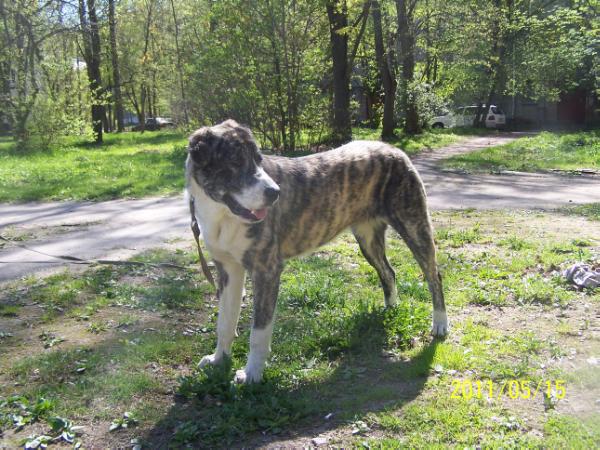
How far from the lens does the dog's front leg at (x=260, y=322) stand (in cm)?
402

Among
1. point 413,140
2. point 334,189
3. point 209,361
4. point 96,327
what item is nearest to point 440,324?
point 334,189

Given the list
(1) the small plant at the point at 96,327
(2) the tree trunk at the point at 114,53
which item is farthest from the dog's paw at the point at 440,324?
(2) the tree trunk at the point at 114,53

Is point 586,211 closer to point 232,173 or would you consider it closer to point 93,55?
point 232,173

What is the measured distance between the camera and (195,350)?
468 cm

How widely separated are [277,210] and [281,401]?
1.39 meters

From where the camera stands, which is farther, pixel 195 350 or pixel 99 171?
pixel 99 171

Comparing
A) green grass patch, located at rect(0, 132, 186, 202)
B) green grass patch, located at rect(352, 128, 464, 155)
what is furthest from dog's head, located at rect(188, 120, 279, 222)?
green grass patch, located at rect(352, 128, 464, 155)

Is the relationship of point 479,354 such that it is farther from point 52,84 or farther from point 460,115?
point 460,115

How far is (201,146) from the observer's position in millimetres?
3605

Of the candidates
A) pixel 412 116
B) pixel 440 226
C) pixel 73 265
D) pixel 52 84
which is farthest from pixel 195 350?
pixel 412 116

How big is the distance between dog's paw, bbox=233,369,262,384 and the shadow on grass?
5cm

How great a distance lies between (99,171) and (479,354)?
13.7 meters
